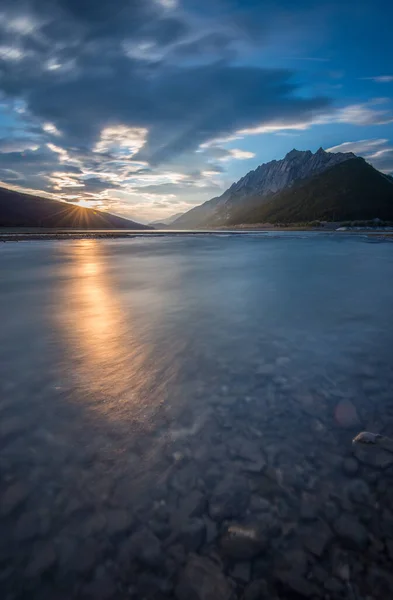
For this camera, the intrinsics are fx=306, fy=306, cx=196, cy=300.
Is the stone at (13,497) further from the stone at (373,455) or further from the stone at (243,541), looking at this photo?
the stone at (373,455)

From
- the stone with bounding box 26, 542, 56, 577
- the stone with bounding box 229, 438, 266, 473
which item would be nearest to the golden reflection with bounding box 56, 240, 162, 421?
the stone with bounding box 229, 438, 266, 473

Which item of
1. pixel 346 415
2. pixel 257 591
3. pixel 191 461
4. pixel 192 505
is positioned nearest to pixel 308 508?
pixel 257 591

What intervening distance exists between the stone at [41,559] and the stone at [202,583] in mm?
1069

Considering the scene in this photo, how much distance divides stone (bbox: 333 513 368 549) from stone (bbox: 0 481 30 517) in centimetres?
303

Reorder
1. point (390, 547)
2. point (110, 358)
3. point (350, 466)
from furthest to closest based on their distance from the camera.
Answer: point (110, 358)
point (350, 466)
point (390, 547)

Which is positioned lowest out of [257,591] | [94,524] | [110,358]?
[257,591]

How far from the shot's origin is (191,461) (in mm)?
3549

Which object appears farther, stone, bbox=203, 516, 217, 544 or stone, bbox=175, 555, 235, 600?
stone, bbox=203, 516, 217, 544

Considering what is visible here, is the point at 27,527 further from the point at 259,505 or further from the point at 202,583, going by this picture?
the point at 259,505

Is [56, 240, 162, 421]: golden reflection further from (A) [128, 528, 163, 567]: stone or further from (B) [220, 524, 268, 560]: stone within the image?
(B) [220, 524, 268, 560]: stone

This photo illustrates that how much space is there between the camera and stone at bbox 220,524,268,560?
260cm

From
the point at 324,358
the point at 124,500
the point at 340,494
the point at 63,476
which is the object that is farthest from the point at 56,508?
the point at 324,358

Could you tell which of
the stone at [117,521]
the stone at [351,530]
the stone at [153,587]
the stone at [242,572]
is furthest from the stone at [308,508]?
the stone at [117,521]

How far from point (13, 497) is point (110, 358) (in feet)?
11.1
